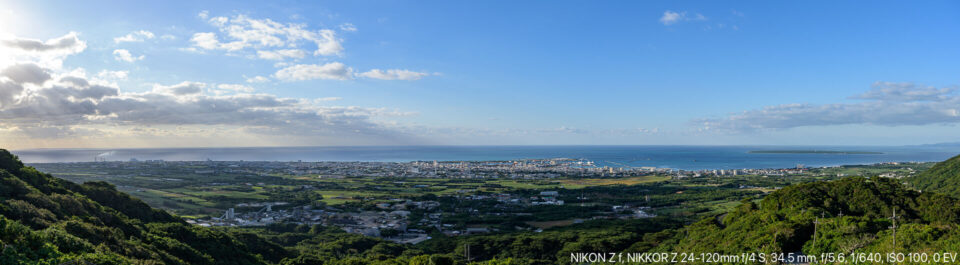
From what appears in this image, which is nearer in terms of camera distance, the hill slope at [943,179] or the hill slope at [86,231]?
the hill slope at [86,231]

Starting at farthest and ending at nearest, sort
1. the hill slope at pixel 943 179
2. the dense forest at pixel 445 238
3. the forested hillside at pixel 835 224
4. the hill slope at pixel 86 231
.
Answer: the hill slope at pixel 943 179 → the forested hillside at pixel 835 224 → the dense forest at pixel 445 238 → the hill slope at pixel 86 231

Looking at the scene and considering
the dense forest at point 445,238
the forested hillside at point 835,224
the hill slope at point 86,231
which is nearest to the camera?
the hill slope at point 86,231

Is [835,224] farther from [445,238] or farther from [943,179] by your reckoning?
[943,179]

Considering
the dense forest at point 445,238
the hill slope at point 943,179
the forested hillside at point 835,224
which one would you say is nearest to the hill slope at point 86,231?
the dense forest at point 445,238

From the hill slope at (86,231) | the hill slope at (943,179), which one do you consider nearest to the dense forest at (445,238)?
the hill slope at (86,231)

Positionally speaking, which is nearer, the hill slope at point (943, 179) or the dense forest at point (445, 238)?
the dense forest at point (445, 238)

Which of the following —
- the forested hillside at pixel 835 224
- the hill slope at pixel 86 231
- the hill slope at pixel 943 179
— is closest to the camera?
the hill slope at pixel 86 231

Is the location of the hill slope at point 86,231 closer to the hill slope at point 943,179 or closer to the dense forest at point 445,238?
the dense forest at point 445,238
